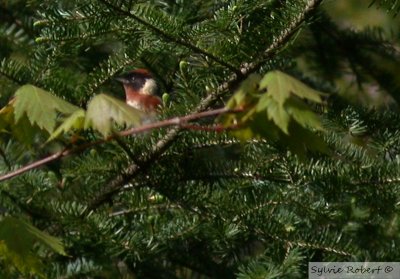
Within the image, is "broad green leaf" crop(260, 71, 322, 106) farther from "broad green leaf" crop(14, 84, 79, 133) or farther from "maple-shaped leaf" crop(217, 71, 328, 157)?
"broad green leaf" crop(14, 84, 79, 133)

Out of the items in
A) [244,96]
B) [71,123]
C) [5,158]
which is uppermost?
[244,96]

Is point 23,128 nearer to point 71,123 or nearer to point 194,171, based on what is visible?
point 71,123

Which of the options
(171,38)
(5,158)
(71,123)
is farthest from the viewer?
(5,158)

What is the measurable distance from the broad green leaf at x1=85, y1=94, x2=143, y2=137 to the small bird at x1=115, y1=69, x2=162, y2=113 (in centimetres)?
117

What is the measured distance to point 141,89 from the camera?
2693mm

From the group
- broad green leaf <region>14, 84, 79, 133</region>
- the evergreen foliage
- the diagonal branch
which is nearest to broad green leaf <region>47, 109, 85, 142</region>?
broad green leaf <region>14, 84, 79, 133</region>

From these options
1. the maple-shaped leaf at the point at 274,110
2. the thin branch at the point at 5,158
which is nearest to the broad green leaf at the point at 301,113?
the maple-shaped leaf at the point at 274,110

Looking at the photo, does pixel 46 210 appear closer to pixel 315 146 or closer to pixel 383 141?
pixel 383 141

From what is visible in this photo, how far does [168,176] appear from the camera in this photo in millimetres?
2281

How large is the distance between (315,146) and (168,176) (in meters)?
0.81

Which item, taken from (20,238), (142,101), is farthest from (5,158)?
(20,238)

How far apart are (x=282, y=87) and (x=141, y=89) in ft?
4.53

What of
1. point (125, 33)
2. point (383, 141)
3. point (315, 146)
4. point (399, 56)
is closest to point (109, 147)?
point (125, 33)

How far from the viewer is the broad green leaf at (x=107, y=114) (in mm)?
1408
